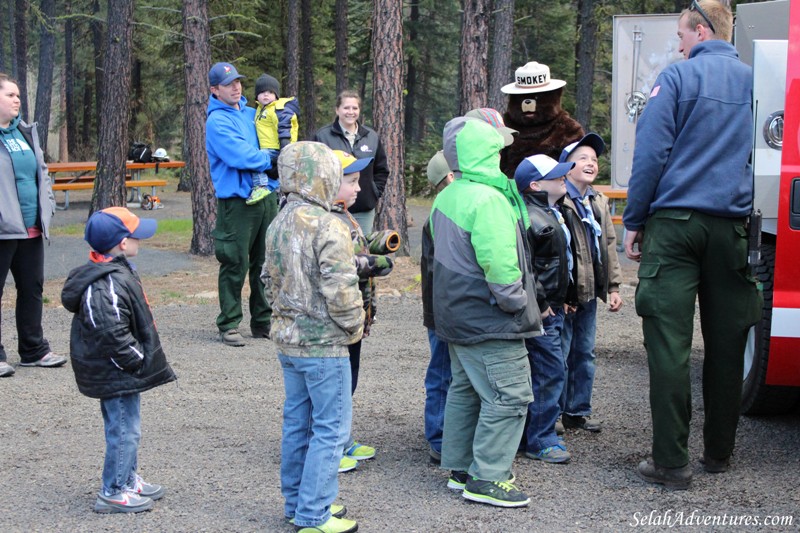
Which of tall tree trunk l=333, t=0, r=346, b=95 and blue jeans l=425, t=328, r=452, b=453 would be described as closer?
blue jeans l=425, t=328, r=452, b=453

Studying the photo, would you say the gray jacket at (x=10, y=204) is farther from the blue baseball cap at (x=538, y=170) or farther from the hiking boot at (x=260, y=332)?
the blue baseball cap at (x=538, y=170)

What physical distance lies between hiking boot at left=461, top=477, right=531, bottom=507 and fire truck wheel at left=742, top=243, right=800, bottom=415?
1727 mm

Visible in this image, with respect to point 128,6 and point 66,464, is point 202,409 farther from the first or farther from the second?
point 128,6

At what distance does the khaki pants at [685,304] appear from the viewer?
14.8ft

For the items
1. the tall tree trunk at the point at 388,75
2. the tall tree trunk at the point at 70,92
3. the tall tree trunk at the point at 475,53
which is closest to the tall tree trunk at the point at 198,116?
the tall tree trunk at the point at 388,75

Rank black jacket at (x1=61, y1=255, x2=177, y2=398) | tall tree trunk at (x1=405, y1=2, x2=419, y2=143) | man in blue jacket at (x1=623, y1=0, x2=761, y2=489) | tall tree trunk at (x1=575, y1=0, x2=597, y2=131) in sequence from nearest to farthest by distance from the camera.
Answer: black jacket at (x1=61, y1=255, x2=177, y2=398)
man in blue jacket at (x1=623, y1=0, x2=761, y2=489)
tall tree trunk at (x1=575, y1=0, x2=597, y2=131)
tall tree trunk at (x1=405, y1=2, x2=419, y2=143)

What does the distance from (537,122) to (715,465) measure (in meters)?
2.27

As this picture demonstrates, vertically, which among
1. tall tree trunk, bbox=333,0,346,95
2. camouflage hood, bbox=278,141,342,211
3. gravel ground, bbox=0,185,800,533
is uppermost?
tall tree trunk, bbox=333,0,346,95

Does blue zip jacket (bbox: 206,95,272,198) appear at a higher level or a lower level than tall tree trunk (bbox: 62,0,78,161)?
lower

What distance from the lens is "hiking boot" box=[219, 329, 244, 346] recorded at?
801 centimetres

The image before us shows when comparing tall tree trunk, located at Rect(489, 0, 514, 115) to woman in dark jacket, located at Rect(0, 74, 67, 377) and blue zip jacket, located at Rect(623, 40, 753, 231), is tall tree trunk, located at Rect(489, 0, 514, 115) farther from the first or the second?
blue zip jacket, located at Rect(623, 40, 753, 231)

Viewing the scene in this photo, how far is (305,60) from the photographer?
96.6ft

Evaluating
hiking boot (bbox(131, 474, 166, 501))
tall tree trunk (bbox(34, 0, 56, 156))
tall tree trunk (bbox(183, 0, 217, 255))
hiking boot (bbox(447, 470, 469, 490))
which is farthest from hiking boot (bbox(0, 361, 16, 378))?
tall tree trunk (bbox(34, 0, 56, 156))

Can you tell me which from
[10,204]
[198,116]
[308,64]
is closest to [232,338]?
[10,204]
